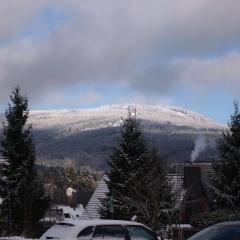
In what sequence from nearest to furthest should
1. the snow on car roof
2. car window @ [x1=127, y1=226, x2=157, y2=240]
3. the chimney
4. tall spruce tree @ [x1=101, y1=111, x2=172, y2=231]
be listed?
the snow on car roof
car window @ [x1=127, y1=226, x2=157, y2=240]
tall spruce tree @ [x1=101, y1=111, x2=172, y2=231]
the chimney

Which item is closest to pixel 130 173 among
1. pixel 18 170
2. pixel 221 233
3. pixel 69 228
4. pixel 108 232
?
pixel 18 170

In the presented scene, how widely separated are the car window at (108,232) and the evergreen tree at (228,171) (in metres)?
16.9

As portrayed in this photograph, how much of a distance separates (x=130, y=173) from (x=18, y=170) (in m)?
7.85

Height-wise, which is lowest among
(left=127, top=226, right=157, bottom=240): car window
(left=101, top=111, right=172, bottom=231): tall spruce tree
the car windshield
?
(left=127, top=226, right=157, bottom=240): car window

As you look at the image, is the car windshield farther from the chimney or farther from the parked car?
the chimney

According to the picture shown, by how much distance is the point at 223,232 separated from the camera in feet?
40.3

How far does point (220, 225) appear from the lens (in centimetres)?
1273

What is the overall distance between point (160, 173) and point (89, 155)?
5318 inches

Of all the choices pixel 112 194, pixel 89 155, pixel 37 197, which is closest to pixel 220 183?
pixel 112 194

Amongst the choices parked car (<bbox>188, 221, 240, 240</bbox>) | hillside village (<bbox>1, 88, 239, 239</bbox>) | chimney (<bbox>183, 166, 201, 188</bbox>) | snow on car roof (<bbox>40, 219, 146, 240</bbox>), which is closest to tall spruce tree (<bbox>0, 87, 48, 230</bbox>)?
hillside village (<bbox>1, 88, 239, 239</bbox>)

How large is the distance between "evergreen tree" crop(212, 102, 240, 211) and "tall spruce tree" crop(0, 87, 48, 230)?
11775mm

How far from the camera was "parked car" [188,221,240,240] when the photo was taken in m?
12.1

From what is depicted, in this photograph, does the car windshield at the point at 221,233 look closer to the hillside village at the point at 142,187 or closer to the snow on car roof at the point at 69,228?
the snow on car roof at the point at 69,228

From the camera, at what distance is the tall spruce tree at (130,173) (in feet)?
108
